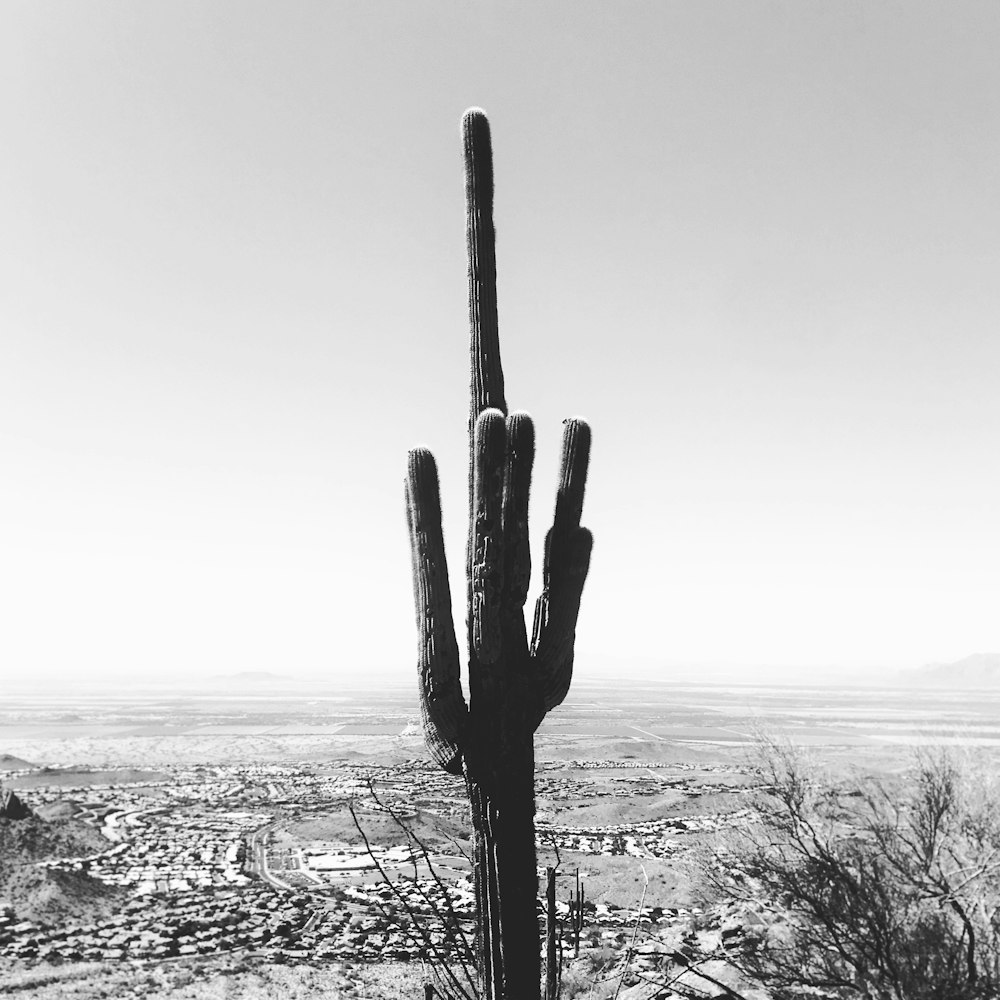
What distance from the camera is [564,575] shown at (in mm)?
4285

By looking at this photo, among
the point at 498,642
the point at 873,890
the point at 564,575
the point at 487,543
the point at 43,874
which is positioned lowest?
the point at 43,874

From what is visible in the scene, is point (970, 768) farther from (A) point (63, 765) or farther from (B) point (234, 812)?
(A) point (63, 765)

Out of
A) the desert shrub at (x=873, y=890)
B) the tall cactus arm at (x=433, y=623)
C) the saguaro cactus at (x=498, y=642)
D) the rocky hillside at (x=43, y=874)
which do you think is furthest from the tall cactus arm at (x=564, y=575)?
the rocky hillside at (x=43, y=874)

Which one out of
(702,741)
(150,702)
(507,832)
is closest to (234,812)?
(507,832)

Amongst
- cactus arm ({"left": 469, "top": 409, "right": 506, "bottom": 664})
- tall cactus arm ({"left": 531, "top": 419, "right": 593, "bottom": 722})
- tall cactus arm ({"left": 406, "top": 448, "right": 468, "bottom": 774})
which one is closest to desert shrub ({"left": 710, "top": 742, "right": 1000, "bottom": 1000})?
tall cactus arm ({"left": 531, "top": 419, "right": 593, "bottom": 722})

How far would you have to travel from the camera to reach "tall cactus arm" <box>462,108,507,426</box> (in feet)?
14.6

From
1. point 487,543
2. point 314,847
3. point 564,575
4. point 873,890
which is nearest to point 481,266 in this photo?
point 487,543

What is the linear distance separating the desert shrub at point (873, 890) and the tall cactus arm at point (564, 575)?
9.47m

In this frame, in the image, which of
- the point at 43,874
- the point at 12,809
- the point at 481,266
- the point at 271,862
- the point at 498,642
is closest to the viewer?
the point at 498,642

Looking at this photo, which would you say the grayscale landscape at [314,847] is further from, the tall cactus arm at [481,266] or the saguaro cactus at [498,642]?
the tall cactus arm at [481,266]

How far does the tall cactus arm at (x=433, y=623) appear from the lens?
382cm

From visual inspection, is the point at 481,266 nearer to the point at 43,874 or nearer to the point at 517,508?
the point at 517,508

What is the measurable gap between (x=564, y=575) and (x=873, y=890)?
11143mm

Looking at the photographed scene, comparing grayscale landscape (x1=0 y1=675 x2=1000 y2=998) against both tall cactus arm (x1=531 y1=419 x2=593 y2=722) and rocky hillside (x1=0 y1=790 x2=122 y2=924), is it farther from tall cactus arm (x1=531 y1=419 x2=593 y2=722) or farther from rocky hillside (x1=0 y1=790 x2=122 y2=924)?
tall cactus arm (x1=531 y1=419 x2=593 y2=722)
